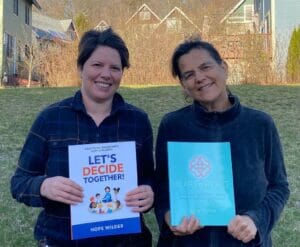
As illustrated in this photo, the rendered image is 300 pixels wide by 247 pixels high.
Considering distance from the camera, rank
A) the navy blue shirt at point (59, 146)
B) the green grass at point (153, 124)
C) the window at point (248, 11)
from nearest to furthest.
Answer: the navy blue shirt at point (59, 146)
the green grass at point (153, 124)
the window at point (248, 11)

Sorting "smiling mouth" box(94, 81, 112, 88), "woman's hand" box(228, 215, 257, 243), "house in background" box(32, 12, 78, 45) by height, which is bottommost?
"woman's hand" box(228, 215, 257, 243)

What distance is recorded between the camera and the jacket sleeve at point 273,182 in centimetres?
203

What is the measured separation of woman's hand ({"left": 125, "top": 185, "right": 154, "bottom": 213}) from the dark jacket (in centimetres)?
7

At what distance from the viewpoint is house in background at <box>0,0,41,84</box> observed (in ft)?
74.2

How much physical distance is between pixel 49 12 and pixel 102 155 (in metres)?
42.2

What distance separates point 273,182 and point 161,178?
49 cm

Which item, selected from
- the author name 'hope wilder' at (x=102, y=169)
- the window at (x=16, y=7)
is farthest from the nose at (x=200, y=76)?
the window at (x=16, y=7)

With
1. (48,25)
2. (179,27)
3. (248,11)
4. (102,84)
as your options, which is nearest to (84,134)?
(102,84)

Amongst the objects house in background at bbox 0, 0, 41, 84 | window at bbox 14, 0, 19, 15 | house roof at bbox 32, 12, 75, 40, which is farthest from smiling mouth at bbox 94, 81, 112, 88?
house roof at bbox 32, 12, 75, 40

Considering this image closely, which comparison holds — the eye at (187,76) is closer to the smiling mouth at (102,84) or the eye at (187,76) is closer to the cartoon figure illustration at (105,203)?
the smiling mouth at (102,84)

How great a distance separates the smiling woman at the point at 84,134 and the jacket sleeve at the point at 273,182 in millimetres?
494

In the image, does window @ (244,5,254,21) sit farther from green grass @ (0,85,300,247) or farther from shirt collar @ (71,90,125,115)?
shirt collar @ (71,90,125,115)

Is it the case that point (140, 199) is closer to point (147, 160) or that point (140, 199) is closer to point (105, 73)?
point (147, 160)

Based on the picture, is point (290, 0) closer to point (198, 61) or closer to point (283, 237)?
point (283, 237)
